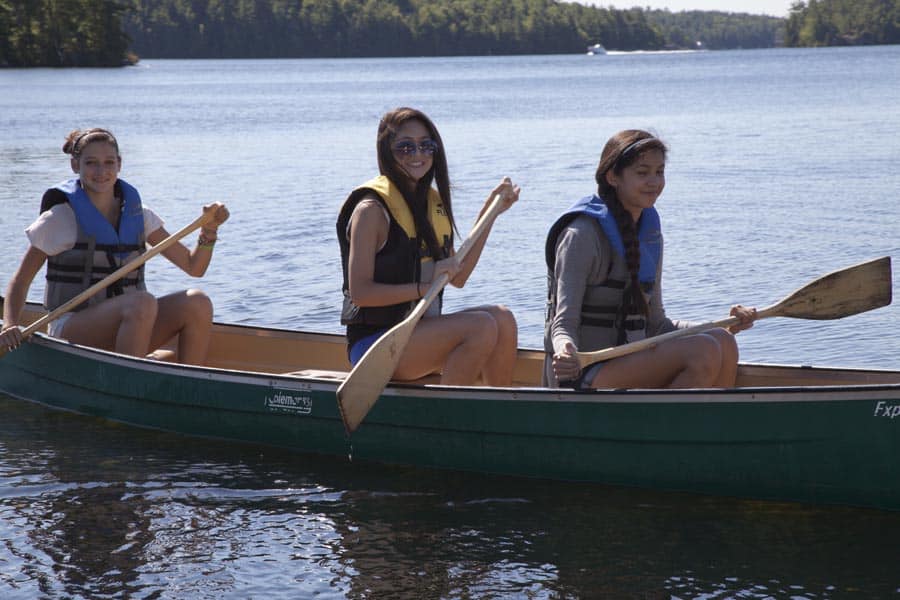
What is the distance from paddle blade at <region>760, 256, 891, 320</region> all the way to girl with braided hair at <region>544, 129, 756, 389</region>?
0.27m

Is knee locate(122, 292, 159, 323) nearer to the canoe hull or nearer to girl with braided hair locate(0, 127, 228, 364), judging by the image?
girl with braided hair locate(0, 127, 228, 364)

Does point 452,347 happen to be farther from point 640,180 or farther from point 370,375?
point 640,180

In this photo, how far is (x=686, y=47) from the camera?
172m

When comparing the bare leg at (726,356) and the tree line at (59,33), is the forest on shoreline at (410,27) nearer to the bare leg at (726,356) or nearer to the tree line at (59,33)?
the tree line at (59,33)

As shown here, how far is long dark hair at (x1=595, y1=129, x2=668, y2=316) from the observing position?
4.67 m

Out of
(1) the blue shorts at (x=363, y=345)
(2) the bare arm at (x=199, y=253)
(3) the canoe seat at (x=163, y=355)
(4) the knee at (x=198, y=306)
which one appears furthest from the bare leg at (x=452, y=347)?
(3) the canoe seat at (x=163, y=355)

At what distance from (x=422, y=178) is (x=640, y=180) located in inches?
36.4

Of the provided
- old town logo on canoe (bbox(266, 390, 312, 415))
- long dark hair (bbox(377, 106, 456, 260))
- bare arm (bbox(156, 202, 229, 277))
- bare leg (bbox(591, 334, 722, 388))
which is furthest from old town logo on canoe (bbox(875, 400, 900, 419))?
bare arm (bbox(156, 202, 229, 277))

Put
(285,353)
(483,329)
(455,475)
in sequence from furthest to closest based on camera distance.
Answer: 1. (285,353)
2. (455,475)
3. (483,329)

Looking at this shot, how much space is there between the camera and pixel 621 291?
193 inches

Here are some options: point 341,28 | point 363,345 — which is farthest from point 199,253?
point 341,28

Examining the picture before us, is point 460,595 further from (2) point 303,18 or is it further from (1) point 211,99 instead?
(2) point 303,18

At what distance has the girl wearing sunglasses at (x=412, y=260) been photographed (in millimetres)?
5043

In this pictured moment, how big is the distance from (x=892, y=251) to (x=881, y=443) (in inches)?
299
